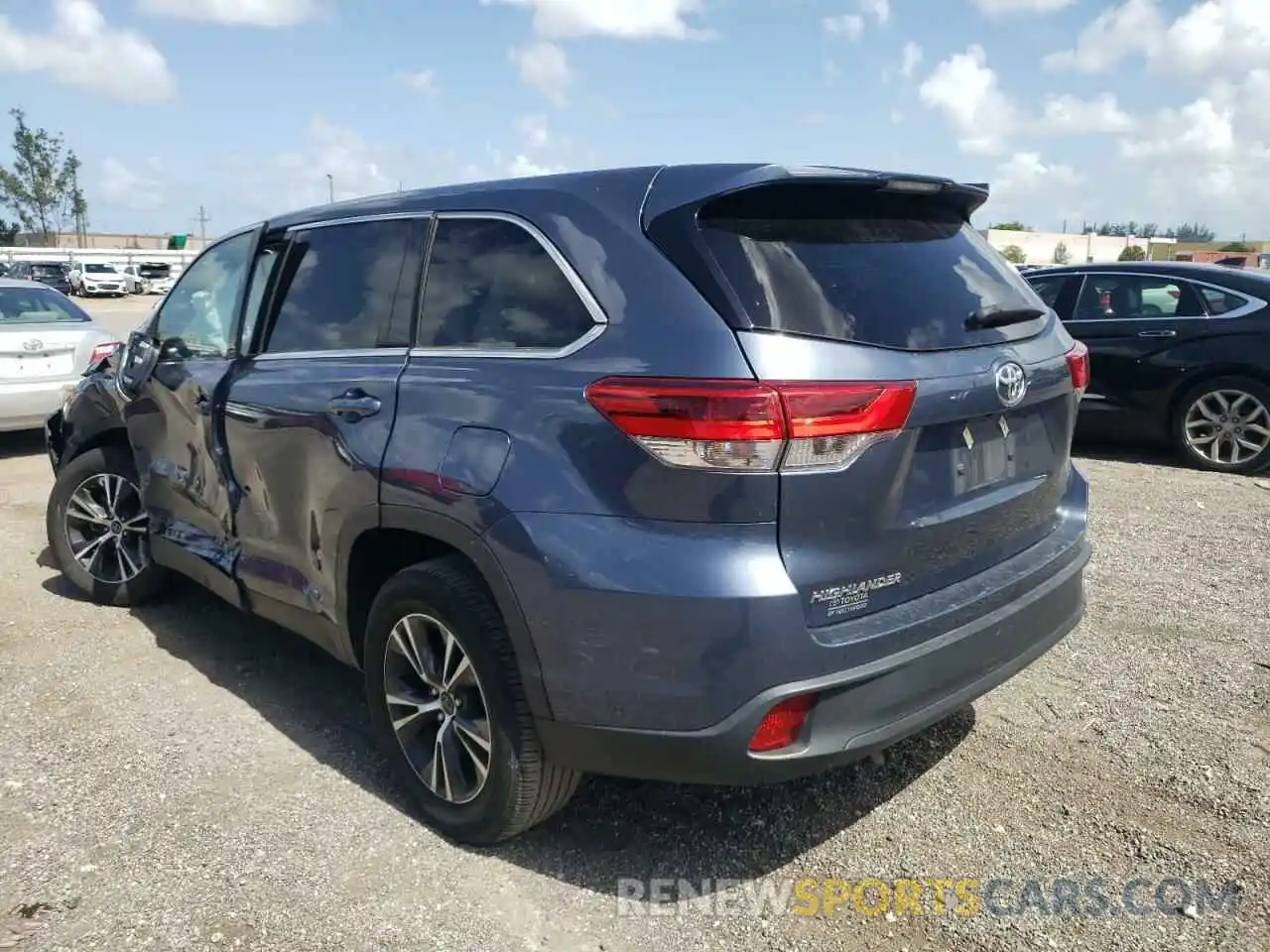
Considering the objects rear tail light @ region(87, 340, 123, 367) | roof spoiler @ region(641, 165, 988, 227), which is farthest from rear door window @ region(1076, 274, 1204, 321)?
rear tail light @ region(87, 340, 123, 367)

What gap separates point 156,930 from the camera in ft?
8.82

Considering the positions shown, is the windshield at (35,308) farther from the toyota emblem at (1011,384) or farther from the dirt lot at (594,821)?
the toyota emblem at (1011,384)

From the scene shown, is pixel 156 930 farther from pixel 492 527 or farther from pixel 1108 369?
pixel 1108 369

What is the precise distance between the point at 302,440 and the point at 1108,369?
22.5 ft

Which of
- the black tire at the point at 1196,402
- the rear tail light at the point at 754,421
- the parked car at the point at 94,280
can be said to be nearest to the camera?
the rear tail light at the point at 754,421

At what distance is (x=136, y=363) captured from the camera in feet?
15.6

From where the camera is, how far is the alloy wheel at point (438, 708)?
2936mm

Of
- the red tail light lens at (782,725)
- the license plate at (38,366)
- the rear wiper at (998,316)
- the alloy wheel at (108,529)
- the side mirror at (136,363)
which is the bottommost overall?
the alloy wheel at (108,529)

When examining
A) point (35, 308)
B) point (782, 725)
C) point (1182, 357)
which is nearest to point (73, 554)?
point (782, 725)

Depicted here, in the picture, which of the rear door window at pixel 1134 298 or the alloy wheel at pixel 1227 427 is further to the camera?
the rear door window at pixel 1134 298

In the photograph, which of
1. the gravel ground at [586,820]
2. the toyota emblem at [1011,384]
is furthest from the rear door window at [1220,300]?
the toyota emblem at [1011,384]

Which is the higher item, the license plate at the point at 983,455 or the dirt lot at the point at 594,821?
the license plate at the point at 983,455

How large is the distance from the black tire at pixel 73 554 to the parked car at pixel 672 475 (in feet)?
5.97

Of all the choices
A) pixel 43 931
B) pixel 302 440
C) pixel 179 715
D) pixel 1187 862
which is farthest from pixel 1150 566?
pixel 43 931
